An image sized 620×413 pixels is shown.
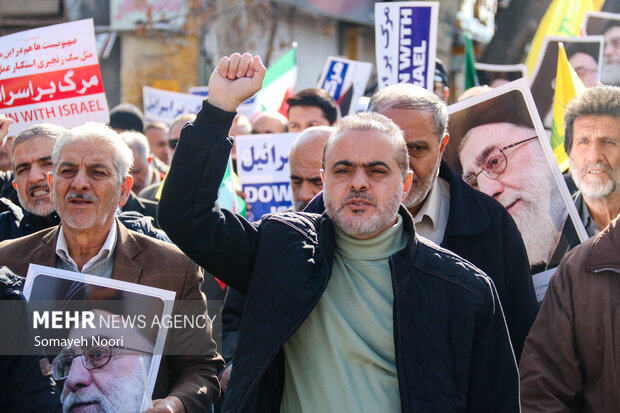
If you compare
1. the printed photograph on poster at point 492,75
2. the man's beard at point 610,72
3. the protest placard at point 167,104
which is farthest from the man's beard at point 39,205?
the protest placard at point 167,104

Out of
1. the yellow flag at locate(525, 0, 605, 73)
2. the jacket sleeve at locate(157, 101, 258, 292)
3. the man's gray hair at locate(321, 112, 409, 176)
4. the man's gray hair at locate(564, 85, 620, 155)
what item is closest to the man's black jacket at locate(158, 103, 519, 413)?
the jacket sleeve at locate(157, 101, 258, 292)

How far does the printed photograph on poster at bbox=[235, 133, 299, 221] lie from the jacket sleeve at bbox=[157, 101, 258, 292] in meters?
3.16

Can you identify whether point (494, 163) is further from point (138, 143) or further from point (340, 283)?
point (138, 143)

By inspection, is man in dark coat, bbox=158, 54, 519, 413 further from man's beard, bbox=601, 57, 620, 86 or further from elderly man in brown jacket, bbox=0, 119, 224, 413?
man's beard, bbox=601, 57, 620, 86

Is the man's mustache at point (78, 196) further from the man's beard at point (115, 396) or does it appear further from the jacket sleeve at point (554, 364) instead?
the jacket sleeve at point (554, 364)

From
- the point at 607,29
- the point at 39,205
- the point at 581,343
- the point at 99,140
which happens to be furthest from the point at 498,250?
the point at 607,29

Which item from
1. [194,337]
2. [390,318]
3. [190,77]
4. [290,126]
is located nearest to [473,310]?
[390,318]

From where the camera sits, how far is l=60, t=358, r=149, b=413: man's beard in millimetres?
2922

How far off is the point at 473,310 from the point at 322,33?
58.3 ft

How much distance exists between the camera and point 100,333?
10.0ft

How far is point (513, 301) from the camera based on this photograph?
3.27 metres

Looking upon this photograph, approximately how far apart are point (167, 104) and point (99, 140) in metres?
5.97

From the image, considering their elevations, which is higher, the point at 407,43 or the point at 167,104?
the point at 407,43

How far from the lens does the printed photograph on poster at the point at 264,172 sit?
590 centimetres
